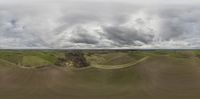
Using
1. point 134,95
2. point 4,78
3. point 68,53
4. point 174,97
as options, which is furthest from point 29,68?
point 174,97

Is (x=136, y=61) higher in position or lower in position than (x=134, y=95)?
higher

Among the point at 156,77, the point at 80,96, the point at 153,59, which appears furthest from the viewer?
the point at 153,59

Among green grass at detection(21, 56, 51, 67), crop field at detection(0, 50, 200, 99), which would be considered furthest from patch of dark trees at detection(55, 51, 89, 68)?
green grass at detection(21, 56, 51, 67)

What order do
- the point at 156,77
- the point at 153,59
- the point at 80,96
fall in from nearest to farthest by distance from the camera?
the point at 80,96, the point at 156,77, the point at 153,59

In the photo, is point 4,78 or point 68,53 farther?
point 68,53

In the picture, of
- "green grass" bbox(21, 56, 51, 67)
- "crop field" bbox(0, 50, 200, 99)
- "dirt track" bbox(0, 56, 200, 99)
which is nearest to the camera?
"dirt track" bbox(0, 56, 200, 99)

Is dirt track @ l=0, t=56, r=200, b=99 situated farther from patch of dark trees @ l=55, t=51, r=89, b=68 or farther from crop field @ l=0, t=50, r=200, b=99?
patch of dark trees @ l=55, t=51, r=89, b=68

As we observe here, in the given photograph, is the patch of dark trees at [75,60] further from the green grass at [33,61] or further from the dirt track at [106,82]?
the green grass at [33,61]

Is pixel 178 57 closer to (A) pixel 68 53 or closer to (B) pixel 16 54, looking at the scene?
(A) pixel 68 53
